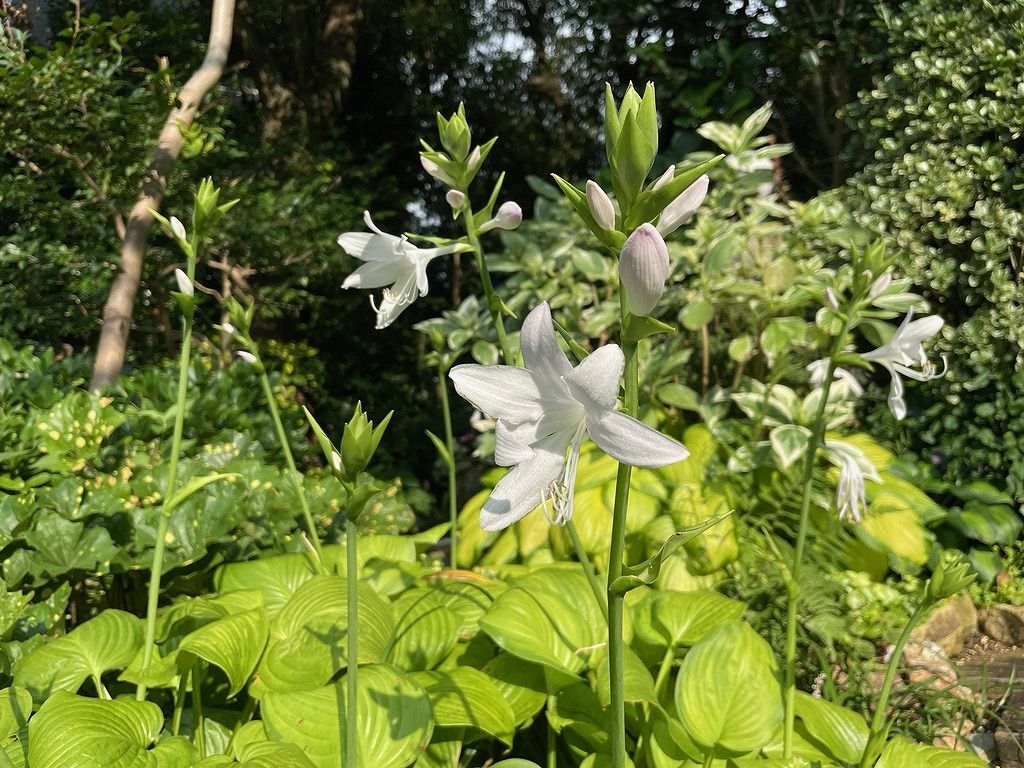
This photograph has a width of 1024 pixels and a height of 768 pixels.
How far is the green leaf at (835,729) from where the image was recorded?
143 centimetres

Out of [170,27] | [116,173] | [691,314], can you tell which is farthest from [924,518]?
[170,27]

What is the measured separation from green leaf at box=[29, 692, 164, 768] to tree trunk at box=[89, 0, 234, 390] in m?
1.85

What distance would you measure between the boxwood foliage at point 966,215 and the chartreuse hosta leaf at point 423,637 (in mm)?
2536

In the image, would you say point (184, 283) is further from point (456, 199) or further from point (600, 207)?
point (600, 207)

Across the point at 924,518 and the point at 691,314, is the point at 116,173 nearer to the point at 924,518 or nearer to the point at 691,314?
the point at 691,314

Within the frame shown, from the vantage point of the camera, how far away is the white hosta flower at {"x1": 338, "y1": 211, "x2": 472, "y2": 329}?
138 cm

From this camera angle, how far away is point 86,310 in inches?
145

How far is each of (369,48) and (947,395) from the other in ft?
16.5

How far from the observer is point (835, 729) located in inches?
57.8

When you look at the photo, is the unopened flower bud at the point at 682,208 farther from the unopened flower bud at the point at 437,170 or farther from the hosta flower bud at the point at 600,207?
the unopened flower bud at the point at 437,170

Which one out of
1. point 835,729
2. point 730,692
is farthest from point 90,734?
point 835,729

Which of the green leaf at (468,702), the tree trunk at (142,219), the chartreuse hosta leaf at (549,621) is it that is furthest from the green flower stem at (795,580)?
the tree trunk at (142,219)

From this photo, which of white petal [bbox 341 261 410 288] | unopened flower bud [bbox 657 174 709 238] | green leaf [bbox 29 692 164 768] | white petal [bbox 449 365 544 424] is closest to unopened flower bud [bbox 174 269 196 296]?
white petal [bbox 341 261 410 288]

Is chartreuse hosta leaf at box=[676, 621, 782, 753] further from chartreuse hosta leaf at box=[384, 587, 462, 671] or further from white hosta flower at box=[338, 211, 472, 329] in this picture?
white hosta flower at box=[338, 211, 472, 329]
